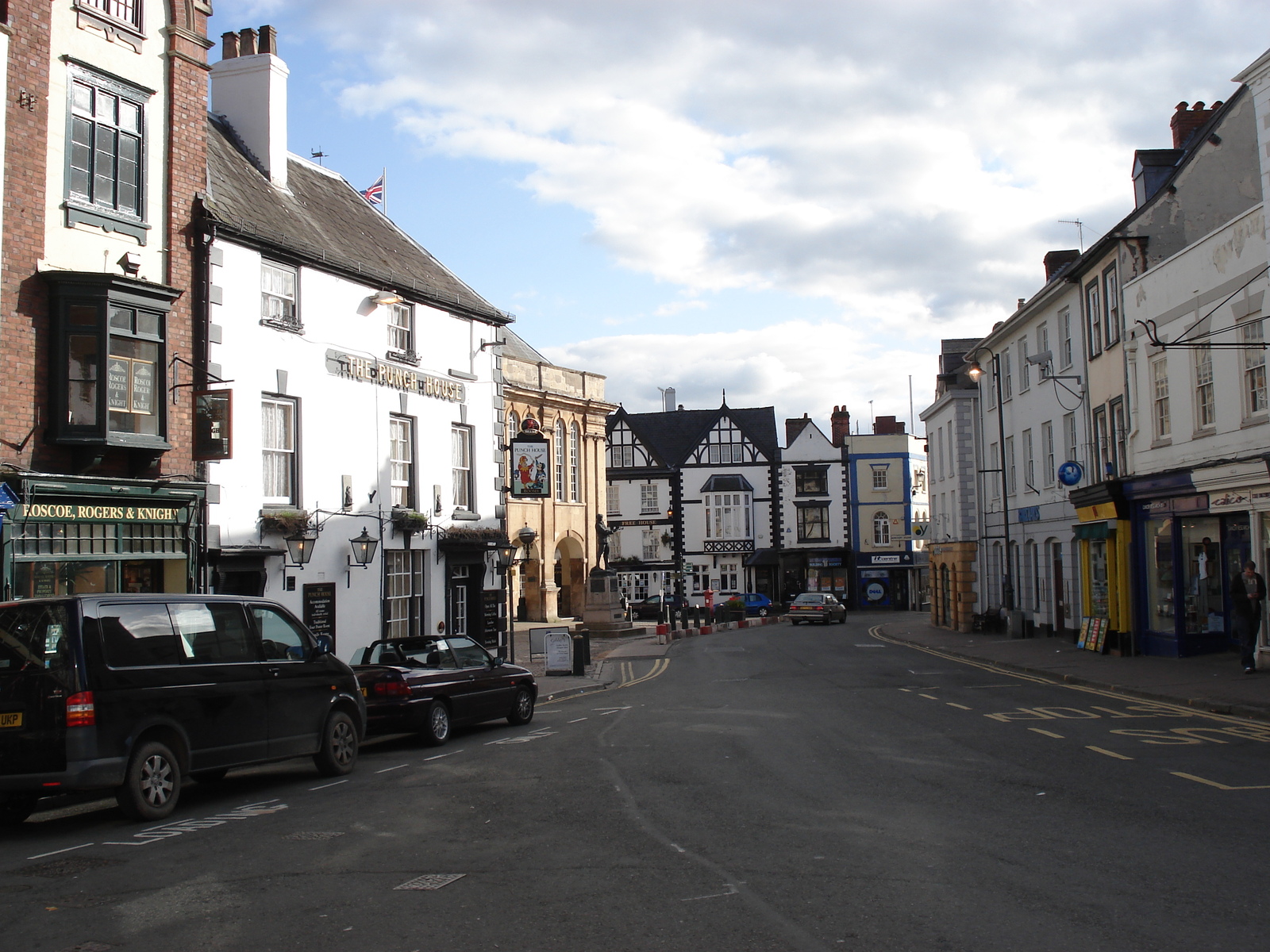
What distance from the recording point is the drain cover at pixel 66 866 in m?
7.72

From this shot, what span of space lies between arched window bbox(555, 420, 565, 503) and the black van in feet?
120

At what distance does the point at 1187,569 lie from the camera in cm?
2411

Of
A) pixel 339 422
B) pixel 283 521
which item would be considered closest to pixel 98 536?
pixel 283 521

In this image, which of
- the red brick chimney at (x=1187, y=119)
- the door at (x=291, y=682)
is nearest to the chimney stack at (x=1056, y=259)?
the red brick chimney at (x=1187, y=119)

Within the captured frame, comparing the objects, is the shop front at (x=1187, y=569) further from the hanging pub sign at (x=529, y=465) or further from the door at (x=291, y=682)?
the door at (x=291, y=682)

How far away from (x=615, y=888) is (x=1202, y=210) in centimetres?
2483

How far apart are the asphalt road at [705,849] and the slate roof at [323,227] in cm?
1186

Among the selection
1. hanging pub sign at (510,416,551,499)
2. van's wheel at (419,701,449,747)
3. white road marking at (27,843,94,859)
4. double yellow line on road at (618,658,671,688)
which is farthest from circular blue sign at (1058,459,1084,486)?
white road marking at (27,843,94,859)

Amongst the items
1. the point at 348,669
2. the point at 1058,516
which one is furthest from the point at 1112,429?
the point at 348,669

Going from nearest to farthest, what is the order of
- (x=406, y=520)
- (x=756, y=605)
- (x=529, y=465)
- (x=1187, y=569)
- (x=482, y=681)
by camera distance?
(x=482, y=681) < (x=1187, y=569) < (x=406, y=520) < (x=529, y=465) < (x=756, y=605)

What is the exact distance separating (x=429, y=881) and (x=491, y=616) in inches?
867

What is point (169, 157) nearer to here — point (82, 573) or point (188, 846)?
point (82, 573)

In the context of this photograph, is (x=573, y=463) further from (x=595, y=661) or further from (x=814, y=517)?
(x=814, y=517)

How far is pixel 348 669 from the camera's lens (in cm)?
1296
